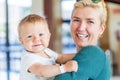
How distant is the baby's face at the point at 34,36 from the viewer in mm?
1082

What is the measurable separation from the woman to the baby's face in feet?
0.37

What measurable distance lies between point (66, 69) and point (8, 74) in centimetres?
448

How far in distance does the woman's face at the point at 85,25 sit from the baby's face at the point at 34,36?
111mm

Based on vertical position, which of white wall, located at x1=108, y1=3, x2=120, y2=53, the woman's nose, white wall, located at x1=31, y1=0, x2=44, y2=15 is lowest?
white wall, located at x1=108, y1=3, x2=120, y2=53

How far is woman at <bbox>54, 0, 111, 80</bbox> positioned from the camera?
1054 mm

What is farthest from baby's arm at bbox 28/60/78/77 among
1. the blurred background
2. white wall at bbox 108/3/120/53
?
white wall at bbox 108/3/120/53

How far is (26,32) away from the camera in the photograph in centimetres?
109

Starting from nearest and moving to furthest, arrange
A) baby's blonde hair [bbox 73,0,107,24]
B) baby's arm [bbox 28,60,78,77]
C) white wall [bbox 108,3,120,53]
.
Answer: baby's arm [bbox 28,60,78,77], baby's blonde hair [bbox 73,0,107,24], white wall [bbox 108,3,120,53]

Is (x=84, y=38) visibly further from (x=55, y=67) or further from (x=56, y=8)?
(x=56, y=8)

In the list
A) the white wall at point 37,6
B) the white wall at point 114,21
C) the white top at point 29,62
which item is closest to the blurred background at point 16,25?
the white wall at point 37,6

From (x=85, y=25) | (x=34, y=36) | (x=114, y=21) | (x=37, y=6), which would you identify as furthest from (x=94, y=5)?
(x=114, y=21)

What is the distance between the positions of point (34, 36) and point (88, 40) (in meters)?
0.19

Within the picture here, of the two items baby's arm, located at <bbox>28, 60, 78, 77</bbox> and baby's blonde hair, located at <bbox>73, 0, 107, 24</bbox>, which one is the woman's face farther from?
baby's arm, located at <bbox>28, 60, 78, 77</bbox>

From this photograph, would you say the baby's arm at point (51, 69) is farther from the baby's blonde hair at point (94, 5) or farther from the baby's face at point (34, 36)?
the baby's blonde hair at point (94, 5)
